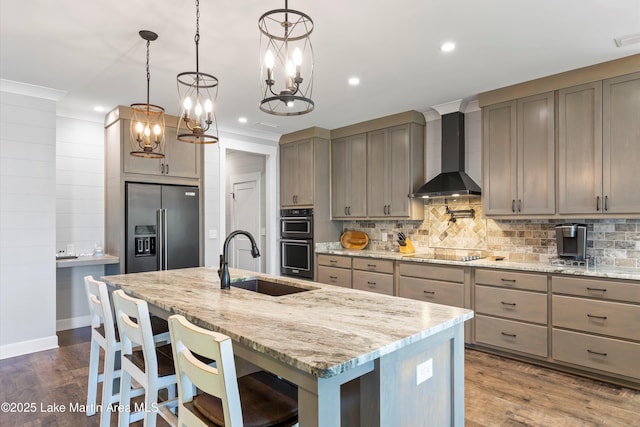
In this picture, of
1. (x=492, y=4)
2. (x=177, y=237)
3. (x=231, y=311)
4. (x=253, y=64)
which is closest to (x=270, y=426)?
(x=231, y=311)

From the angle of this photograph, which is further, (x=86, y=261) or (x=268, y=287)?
(x=86, y=261)

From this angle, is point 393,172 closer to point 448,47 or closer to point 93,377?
point 448,47

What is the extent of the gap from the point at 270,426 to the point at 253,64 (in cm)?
281

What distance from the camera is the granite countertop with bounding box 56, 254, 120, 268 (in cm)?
408

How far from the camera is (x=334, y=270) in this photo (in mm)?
5000

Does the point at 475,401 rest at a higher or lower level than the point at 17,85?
lower

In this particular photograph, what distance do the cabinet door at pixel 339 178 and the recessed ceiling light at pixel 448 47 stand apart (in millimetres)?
2499

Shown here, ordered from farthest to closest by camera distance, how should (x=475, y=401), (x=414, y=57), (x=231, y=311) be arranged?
(x=414, y=57)
(x=475, y=401)
(x=231, y=311)

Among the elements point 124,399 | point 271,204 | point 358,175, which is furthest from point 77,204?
point 358,175

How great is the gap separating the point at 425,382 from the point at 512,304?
2.32m

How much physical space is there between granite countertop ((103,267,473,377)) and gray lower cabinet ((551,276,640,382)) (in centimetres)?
194

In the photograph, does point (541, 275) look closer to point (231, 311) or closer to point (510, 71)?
point (510, 71)

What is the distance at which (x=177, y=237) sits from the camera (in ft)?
15.4

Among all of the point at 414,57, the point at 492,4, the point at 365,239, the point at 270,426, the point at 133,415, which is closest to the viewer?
the point at 270,426
